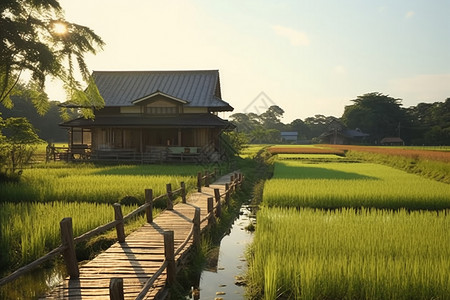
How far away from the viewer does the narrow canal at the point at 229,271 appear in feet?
20.0

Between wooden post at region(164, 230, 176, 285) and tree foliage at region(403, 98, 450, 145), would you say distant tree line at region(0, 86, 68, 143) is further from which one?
tree foliage at region(403, 98, 450, 145)

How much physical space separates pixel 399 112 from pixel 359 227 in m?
83.5

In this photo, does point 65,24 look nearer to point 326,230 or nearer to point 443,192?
point 326,230

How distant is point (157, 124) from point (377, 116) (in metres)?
67.4

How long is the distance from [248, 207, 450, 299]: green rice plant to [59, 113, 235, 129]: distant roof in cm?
1825

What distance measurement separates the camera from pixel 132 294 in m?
5.05

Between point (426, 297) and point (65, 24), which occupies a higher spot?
point (65, 24)

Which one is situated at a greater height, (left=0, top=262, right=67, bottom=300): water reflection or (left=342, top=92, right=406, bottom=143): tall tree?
(left=342, top=92, right=406, bottom=143): tall tree

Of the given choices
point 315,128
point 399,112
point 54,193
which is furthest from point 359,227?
point 315,128

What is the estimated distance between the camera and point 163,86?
32.6 metres

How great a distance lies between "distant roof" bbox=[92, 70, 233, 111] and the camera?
29.9m

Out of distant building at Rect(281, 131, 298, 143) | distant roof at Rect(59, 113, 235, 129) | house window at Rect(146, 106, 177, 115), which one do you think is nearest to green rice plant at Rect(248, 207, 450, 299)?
distant roof at Rect(59, 113, 235, 129)

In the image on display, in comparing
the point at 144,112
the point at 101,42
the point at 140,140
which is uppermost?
the point at 101,42

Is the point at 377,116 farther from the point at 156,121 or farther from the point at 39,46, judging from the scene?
the point at 39,46
